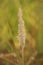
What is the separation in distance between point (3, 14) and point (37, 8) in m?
0.24

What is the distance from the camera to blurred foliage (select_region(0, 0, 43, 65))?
1.31 m

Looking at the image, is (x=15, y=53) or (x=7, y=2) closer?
(x=15, y=53)

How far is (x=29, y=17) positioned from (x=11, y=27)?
0.15 m

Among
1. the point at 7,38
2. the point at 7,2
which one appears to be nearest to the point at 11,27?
the point at 7,38

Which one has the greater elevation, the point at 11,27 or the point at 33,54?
the point at 11,27

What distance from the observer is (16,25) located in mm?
1311

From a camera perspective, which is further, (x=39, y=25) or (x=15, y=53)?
(x=39, y=25)

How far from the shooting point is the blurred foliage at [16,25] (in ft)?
4.30

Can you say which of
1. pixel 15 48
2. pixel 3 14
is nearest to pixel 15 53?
pixel 15 48

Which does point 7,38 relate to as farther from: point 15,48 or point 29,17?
point 29,17

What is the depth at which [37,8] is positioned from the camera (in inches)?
54.3

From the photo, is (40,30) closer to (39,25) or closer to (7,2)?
(39,25)

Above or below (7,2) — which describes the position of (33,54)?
below

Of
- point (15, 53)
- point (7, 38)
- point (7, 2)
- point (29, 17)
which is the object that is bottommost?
point (15, 53)
